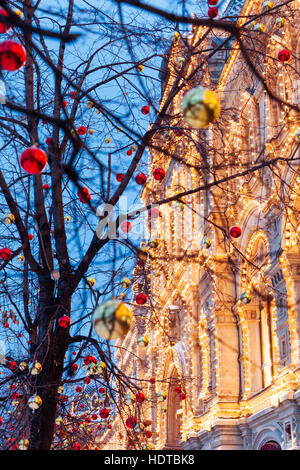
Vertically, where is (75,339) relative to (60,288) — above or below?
below

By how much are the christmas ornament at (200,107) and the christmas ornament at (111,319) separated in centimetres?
121

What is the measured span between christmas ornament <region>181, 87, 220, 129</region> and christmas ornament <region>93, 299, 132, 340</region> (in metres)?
1.21

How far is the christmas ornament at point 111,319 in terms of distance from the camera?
11.4ft

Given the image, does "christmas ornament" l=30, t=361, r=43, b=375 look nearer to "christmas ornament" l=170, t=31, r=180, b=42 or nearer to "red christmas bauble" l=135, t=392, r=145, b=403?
"red christmas bauble" l=135, t=392, r=145, b=403

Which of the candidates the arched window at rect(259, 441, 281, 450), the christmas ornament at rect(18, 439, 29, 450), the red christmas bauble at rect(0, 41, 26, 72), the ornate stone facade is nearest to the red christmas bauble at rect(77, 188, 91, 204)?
the red christmas bauble at rect(0, 41, 26, 72)

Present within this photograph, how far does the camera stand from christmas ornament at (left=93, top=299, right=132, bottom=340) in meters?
3.46

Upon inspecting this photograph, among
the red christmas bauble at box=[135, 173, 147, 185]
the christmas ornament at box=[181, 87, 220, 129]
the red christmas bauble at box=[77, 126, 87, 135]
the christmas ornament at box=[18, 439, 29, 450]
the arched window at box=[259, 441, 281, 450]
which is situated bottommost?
the christmas ornament at box=[18, 439, 29, 450]

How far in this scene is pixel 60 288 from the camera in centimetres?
638

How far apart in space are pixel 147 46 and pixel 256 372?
33.7 ft

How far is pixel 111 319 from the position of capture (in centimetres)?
346

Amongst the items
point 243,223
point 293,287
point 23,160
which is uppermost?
point 243,223

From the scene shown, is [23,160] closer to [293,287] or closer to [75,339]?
[75,339]

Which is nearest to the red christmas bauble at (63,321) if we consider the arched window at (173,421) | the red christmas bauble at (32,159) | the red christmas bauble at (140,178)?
the red christmas bauble at (140,178)

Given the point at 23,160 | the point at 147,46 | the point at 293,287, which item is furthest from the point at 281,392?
A: the point at 23,160
